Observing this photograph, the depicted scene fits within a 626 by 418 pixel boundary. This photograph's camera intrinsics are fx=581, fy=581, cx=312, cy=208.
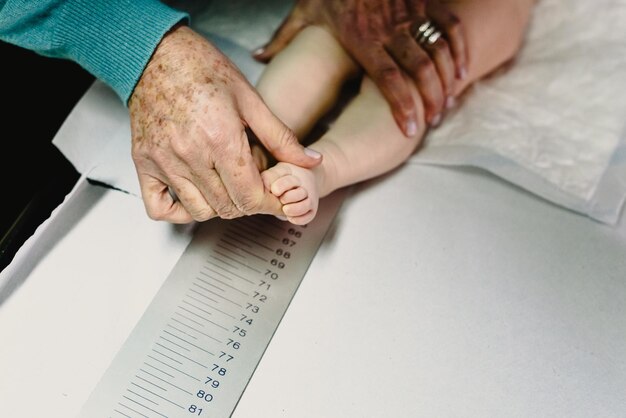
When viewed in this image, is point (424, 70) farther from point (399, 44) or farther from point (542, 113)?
point (542, 113)

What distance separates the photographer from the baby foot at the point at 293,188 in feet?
2.19

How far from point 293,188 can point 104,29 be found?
293 millimetres

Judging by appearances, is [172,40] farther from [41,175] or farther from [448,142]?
[448,142]

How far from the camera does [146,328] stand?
0.72 m

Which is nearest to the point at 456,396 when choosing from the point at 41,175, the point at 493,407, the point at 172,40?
the point at 493,407

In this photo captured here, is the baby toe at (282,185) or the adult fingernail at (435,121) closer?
the baby toe at (282,185)

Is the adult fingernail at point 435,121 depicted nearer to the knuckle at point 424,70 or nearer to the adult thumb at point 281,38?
the knuckle at point 424,70

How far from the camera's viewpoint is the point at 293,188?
675 millimetres

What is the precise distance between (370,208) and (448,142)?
0.56ft

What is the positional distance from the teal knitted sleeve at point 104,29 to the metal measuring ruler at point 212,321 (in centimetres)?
25

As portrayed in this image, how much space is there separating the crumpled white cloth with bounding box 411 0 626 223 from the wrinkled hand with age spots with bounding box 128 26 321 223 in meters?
0.33

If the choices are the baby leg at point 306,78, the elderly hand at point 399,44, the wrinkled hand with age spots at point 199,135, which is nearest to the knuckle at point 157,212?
the wrinkled hand with age spots at point 199,135

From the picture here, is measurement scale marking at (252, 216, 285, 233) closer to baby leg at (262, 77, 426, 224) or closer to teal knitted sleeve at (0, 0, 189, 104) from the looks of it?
baby leg at (262, 77, 426, 224)

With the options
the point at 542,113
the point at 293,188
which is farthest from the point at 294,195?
the point at 542,113
